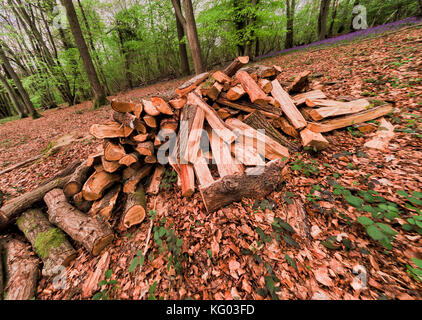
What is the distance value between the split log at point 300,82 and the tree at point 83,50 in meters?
8.96

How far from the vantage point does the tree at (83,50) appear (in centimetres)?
697

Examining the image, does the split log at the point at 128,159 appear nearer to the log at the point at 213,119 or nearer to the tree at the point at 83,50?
the log at the point at 213,119

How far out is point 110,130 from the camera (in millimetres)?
2230

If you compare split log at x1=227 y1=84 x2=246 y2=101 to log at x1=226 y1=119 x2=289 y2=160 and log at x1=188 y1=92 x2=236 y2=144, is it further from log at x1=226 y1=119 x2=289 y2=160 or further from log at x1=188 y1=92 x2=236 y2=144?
log at x1=226 y1=119 x2=289 y2=160

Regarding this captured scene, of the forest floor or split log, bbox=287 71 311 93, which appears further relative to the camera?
split log, bbox=287 71 311 93

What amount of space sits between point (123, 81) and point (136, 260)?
2072cm

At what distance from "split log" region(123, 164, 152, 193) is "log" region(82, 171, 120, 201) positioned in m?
Answer: 0.27

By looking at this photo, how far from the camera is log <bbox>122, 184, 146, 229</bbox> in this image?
2.01 m

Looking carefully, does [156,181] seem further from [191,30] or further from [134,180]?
[191,30]

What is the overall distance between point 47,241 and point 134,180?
122 centimetres

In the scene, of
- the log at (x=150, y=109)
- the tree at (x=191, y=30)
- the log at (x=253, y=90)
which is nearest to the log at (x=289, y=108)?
the log at (x=253, y=90)

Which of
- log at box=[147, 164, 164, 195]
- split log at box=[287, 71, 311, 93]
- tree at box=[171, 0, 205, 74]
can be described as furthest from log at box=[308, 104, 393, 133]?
tree at box=[171, 0, 205, 74]

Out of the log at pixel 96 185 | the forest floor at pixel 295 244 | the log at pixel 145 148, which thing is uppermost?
the log at pixel 145 148
